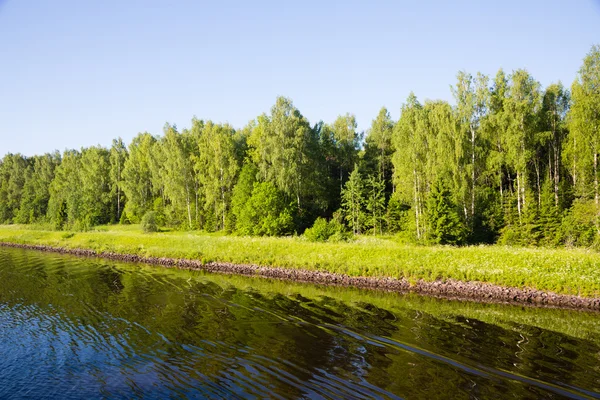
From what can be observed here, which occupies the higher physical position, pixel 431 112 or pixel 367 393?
pixel 431 112

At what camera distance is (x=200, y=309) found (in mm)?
22484

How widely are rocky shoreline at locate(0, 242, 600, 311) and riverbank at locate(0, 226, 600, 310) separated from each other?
53 mm

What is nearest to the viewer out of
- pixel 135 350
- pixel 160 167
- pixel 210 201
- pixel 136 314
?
pixel 135 350

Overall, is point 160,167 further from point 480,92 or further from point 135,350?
point 135,350

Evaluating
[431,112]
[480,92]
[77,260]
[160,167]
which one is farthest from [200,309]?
[160,167]

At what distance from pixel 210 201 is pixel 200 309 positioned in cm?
3702

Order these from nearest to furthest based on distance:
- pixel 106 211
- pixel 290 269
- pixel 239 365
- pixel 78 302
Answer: pixel 239 365 < pixel 78 302 < pixel 290 269 < pixel 106 211

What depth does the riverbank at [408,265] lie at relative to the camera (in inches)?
982

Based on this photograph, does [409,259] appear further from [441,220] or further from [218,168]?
[218,168]

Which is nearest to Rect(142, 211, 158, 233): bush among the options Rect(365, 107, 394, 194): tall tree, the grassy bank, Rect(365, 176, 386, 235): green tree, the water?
the grassy bank

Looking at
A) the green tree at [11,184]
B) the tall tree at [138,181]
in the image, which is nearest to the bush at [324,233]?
the tall tree at [138,181]

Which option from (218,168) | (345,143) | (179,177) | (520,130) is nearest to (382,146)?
(345,143)

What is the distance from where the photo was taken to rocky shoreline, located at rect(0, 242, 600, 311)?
23.9 metres

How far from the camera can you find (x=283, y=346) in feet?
54.2
